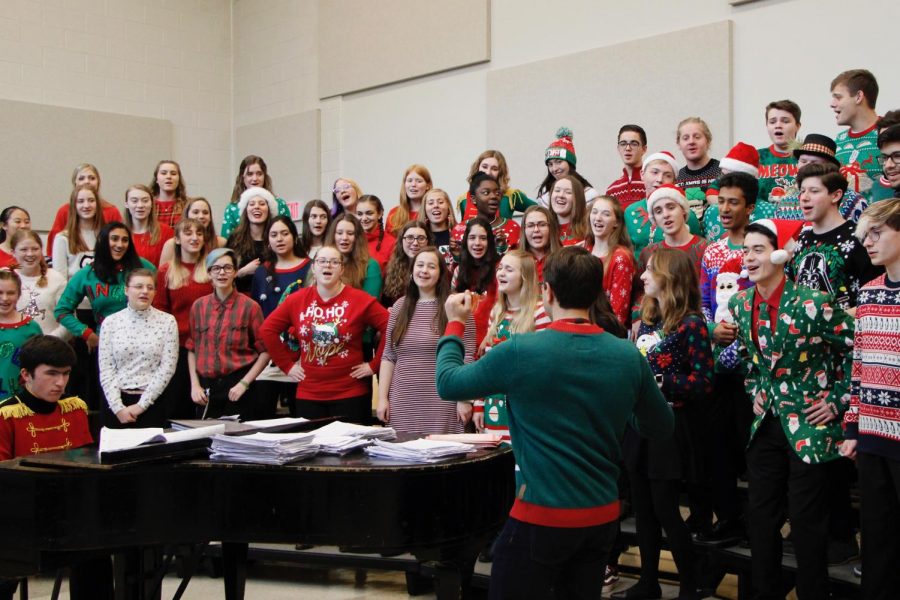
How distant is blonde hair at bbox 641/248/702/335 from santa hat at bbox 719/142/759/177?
41.8 inches

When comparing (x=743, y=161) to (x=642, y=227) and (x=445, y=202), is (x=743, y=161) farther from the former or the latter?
(x=445, y=202)

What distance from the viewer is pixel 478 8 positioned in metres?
8.09

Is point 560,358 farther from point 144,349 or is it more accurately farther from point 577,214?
point 144,349

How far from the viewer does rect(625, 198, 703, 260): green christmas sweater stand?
4.79 meters

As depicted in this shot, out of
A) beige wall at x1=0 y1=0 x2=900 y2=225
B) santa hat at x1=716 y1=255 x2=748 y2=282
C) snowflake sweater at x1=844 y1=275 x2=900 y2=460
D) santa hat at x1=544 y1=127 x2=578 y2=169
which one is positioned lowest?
snowflake sweater at x1=844 y1=275 x2=900 y2=460

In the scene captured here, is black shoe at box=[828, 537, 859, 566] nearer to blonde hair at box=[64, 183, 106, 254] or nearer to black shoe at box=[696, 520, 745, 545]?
black shoe at box=[696, 520, 745, 545]

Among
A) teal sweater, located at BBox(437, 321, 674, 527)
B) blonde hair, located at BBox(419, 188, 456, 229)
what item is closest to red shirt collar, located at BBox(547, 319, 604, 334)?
teal sweater, located at BBox(437, 321, 674, 527)

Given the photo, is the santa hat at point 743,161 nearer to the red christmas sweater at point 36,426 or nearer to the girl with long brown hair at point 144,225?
the red christmas sweater at point 36,426

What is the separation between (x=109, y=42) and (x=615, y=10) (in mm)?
5296

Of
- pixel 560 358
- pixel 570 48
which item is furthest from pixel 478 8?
pixel 560 358

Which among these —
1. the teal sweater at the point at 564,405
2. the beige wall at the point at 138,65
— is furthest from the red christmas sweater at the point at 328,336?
the beige wall at the point at 138,65

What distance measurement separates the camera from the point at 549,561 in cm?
232

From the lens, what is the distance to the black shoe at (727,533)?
158 inches

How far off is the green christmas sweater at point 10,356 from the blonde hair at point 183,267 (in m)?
0.88
